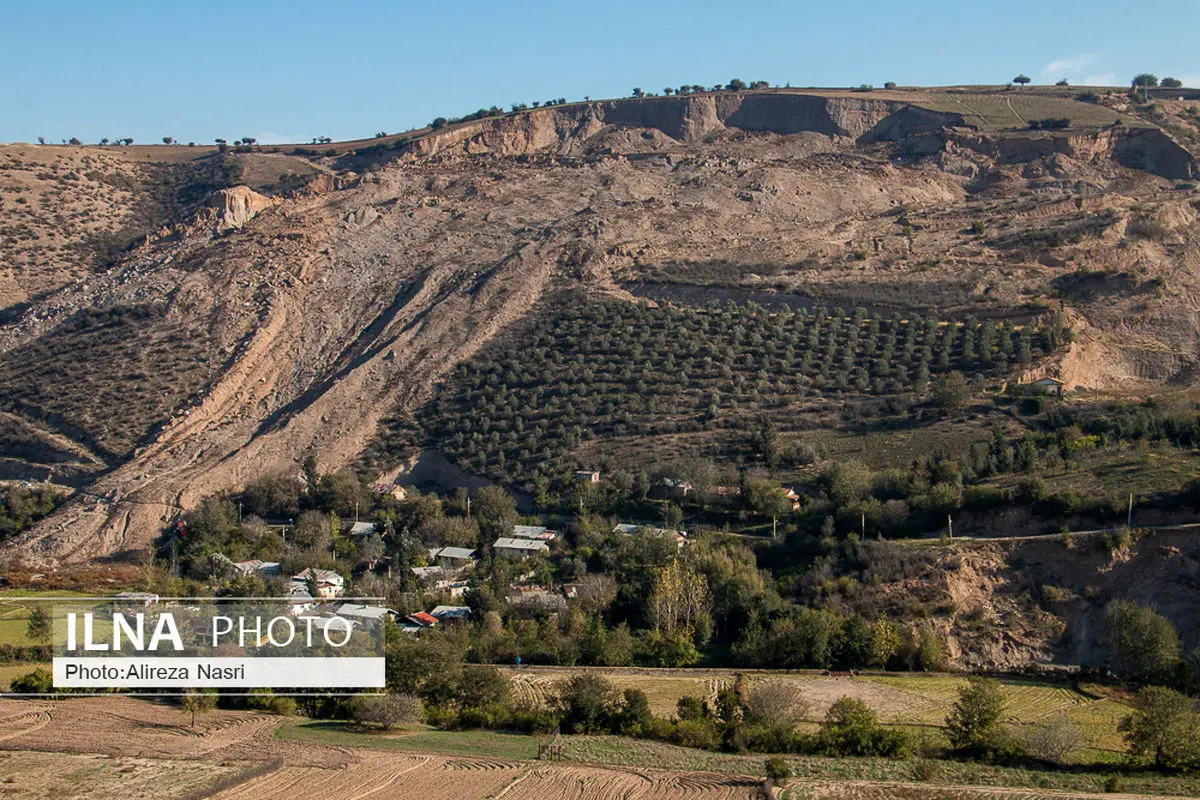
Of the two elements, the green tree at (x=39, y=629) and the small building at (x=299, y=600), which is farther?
the green tree at (x=39, y=629)

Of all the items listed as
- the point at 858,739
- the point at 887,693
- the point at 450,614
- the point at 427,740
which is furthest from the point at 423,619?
the point at 858,739

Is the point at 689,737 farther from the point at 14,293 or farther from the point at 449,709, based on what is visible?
the point at 14,293

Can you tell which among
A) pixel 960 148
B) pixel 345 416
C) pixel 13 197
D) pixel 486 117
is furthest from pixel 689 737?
pixel 486 117

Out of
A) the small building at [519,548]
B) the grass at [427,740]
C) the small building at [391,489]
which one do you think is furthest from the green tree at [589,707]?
the small building at [391,489]

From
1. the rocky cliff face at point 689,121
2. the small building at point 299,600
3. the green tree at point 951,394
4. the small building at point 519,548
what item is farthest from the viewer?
the rocky cliff face at point 689,121

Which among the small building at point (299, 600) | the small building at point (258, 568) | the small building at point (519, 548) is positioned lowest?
the small building at point (299, 600)

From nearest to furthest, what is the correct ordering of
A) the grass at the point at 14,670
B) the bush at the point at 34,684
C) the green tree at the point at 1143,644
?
1. the bush at the point at 34,684
2. the grass at the point at 14,670
3. the green tree at the point at 1143,644

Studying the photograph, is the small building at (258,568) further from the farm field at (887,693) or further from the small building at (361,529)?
the farm field at (887,693)

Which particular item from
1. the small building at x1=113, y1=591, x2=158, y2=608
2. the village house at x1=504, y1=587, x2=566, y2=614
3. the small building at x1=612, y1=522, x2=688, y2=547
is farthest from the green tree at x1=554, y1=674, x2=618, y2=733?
the small building at x1=113, y1=591, x2=158, y2=608
